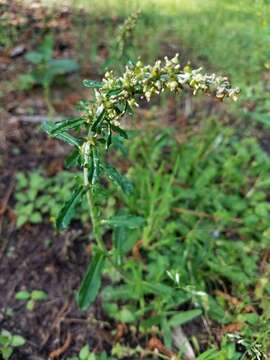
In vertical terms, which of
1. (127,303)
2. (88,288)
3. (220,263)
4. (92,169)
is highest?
(92,169)

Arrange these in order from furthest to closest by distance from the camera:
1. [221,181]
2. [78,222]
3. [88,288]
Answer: [221,181] → [78,222] → [88,288]

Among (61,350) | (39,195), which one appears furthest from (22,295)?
(39,195)

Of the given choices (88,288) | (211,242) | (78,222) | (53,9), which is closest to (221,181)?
(211,242)

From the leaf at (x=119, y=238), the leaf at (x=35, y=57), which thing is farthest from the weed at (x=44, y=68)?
the leaf at (x=119, y=238)

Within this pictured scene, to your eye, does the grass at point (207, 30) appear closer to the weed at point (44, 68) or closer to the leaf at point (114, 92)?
the weed at point (44, 68)

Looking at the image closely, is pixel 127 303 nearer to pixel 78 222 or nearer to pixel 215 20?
pixel 78 222

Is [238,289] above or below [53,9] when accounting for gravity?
below

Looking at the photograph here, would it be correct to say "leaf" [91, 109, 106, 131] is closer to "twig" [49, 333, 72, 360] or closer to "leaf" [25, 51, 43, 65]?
"twig" [49, 333, 72, 360]
